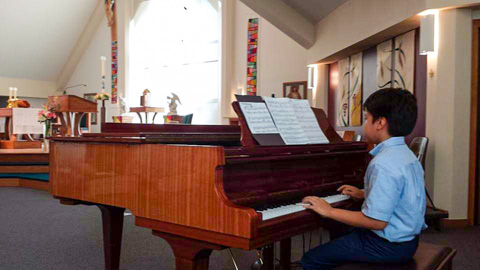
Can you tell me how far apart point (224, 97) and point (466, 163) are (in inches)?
303

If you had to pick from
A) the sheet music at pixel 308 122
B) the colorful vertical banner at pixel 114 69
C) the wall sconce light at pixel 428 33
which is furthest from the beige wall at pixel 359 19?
the colorful vertical banner at pixel 114 69

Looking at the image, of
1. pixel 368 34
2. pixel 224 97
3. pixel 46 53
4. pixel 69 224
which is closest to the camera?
pixel 69 224

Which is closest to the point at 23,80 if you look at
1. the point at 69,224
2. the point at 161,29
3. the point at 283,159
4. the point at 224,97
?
the point at 161,29

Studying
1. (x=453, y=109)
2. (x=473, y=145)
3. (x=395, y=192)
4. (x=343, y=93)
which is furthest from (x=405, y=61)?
(x=395, y=192)

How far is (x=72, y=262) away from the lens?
3.34 metres

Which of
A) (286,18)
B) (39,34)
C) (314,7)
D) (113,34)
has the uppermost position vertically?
(113,34)

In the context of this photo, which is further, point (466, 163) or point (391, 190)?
point (466, 163)

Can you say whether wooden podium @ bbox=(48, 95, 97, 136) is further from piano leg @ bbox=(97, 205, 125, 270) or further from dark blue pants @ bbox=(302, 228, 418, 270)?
dark blue pants @ bbox=(302, 228, 418, 270)

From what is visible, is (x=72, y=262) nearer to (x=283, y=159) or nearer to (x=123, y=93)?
(x=283, y=159)

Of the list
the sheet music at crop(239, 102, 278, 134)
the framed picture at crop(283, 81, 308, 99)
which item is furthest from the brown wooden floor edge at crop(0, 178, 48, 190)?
the sheet music at crop(239, 102, 278, 134)

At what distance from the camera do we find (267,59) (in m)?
11.1

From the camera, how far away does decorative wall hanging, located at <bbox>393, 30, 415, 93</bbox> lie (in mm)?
5703

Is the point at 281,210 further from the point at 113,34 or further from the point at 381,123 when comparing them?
the point at 113,34

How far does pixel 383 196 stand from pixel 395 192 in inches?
2.0
